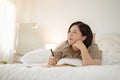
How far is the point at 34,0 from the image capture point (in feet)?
12.3

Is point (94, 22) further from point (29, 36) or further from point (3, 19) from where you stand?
point (3, 19)

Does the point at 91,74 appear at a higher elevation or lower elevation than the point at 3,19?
lower

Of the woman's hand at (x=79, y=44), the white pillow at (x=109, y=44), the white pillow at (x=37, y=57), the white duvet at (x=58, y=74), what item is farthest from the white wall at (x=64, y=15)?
the white duvet at (x=58, y=74)

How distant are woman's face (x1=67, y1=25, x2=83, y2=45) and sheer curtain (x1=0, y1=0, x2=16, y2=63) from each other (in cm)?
187

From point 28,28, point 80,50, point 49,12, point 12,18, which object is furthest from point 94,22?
point 80,50

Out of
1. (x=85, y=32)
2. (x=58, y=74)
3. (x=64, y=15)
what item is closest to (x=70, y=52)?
(x=85, y=32)

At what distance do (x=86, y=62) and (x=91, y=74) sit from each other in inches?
16.7

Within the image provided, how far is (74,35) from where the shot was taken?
1.65 m

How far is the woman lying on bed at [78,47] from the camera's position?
5.16 feet

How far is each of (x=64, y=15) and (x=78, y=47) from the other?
189cm

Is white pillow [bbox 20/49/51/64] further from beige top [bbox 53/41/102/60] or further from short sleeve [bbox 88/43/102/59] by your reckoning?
short sleeve [bbox 88/43/102/59]

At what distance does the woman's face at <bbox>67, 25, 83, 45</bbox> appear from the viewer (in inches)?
64.2

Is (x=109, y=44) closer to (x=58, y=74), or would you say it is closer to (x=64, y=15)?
(x=64, y=15)

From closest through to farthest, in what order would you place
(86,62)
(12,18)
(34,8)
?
(86,62) < (12,18) < (34,8)
